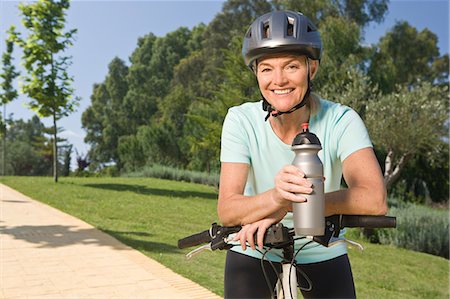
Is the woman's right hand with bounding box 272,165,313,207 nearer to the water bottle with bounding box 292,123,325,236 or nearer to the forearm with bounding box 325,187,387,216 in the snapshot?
the water bottle with bounding box 292,123,325,236

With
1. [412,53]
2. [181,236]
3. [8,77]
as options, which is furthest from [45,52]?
[412,53]

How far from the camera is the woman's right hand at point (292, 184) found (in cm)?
135

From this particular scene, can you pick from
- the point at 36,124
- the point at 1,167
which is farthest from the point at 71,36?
the point at 36,124

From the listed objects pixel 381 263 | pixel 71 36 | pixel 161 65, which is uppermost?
pixel 161 65

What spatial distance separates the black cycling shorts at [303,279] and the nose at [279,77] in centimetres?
86

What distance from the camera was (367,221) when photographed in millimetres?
1653

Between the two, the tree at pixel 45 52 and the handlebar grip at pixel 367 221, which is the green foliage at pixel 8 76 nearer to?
the tree at pixel 45 52

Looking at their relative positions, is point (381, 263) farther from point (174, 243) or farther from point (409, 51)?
point (409, 51)

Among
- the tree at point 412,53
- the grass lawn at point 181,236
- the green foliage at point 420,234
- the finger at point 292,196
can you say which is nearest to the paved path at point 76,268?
the grass lawn at point 181,236

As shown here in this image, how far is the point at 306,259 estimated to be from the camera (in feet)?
6.71

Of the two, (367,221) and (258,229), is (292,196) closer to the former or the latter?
(258,229)

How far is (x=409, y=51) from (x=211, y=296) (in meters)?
35.8

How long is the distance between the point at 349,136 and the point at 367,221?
1.39ft

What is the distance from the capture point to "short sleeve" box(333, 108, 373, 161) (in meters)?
1.90
